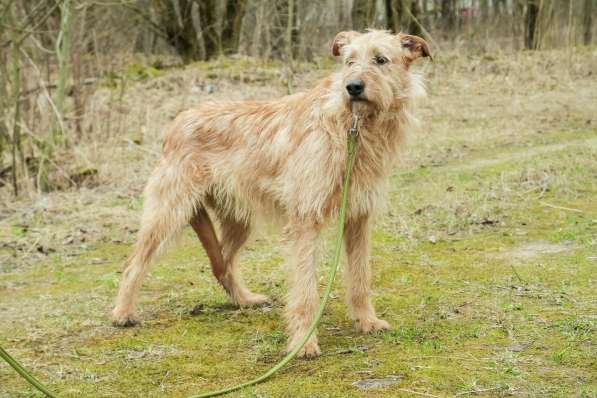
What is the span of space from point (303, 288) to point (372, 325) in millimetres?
619

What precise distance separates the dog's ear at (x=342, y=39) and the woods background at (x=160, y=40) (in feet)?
16.7

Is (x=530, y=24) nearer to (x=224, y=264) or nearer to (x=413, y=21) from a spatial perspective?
(x=413, y=21)

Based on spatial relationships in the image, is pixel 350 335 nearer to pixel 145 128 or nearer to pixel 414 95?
pixel 414 95

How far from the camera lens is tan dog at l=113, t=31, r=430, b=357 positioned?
15.4 ft

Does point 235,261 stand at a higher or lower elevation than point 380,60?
lower

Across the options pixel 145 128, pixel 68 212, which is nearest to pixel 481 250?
pixel 68 212

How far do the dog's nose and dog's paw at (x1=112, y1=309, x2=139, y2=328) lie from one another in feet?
7.54

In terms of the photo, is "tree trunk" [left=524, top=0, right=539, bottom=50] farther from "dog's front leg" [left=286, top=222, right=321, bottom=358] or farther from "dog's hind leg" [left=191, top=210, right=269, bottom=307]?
"dog's front leg" [left=286, top=222, right=321, bottom=358]

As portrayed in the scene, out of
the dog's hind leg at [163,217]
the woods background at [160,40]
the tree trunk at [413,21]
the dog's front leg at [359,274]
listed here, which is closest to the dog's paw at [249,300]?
the dog's hind leg at [163,217]

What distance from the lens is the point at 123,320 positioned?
5.42 m

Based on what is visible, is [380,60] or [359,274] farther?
[359,274]

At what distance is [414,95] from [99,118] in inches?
311

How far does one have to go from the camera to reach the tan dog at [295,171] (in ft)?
15.4

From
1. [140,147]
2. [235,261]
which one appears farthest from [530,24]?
[235,261]
